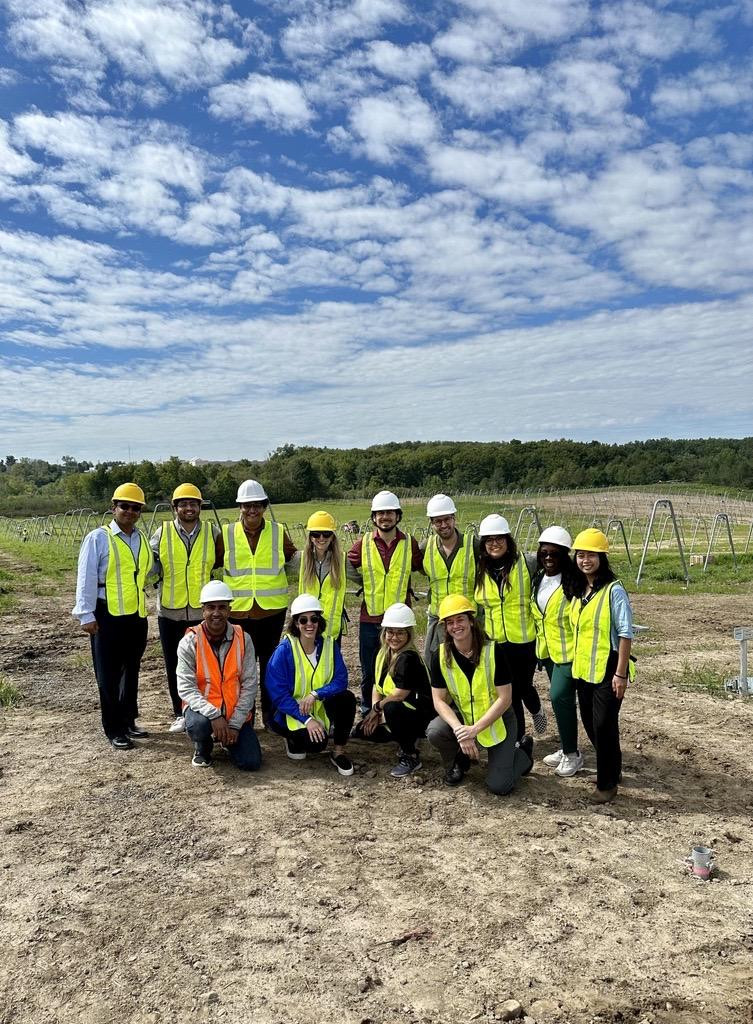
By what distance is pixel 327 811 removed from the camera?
4.24m

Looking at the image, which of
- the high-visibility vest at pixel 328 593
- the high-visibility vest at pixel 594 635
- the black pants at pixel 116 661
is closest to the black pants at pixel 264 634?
the high-visibility vest at pixel 328 593

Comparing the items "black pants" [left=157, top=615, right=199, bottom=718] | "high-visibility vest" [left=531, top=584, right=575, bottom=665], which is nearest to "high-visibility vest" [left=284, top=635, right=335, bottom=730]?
"black pants" [left=157, top=615, right=199, bottom=718]

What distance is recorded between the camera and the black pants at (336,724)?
489 centimetres

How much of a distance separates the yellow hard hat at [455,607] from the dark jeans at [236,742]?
5.45ft

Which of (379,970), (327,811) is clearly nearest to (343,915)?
(379,970)

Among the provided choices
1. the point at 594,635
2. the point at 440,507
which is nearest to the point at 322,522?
the point at 440,507

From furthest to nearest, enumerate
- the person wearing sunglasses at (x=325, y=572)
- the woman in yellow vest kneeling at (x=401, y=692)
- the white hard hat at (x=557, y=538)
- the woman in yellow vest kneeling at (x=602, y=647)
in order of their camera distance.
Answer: the person wearing sunglasses at (x=325, y=572)
the woman in yellow vest kneeling at (x=401, y=692)
the white hard hat at (x=557, y=538)
the woman in yellow vest kneeling at (x=602, y=647)

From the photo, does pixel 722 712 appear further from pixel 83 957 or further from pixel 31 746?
pixel 31 746

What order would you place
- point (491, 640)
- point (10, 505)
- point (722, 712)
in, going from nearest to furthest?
point (491, 640), point (722, 712), point (10, 505)

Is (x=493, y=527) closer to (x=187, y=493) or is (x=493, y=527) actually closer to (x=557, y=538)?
(x=557, y=538)

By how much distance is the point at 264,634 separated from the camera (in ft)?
18.0

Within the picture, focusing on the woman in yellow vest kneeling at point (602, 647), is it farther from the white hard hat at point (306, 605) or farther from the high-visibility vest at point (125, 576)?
the high-visibility vest at point (125, 576)

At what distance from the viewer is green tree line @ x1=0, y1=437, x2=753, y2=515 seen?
56.0m

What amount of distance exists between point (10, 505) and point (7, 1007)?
7023 cm
